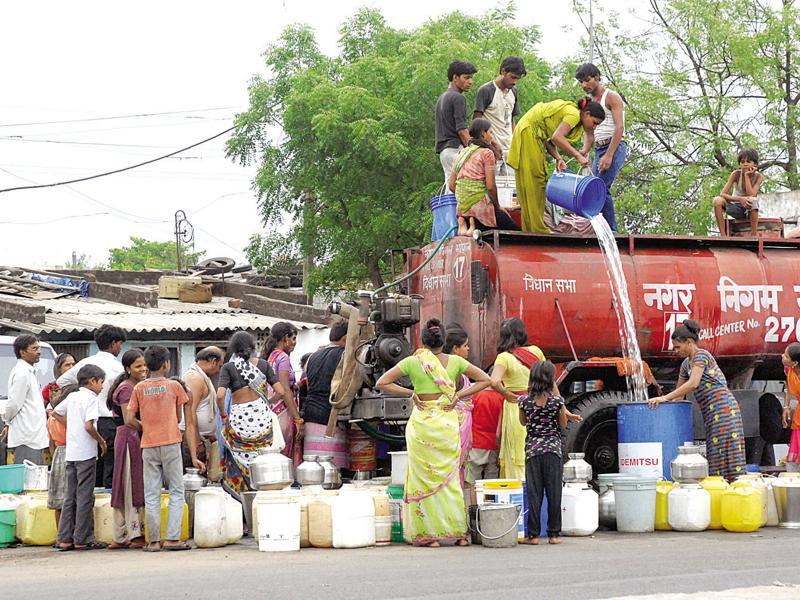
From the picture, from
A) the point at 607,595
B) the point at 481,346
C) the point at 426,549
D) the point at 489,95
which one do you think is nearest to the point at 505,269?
the point at 481,346

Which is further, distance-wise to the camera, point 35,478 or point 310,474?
point 35,478

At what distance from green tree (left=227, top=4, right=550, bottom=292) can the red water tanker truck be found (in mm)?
11587

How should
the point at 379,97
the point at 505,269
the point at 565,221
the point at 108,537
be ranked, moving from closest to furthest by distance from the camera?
1. the point at 108,537
2. the point at 505,269
3. the point at 565,221
4. the point at 379,97

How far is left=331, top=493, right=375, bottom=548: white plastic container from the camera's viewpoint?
988 cm

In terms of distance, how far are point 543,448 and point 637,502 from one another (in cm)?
123

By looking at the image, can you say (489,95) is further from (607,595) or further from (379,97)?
(379,97)

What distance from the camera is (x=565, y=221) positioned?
42.6 ft

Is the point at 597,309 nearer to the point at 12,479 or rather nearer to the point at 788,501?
the point at 788,501

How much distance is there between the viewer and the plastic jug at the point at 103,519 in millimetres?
10430

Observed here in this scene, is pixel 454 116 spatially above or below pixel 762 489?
above

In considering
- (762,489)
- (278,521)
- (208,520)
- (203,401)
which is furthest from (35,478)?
(762,489)

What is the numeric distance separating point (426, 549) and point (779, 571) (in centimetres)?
267

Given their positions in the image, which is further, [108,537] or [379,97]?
[379,97]

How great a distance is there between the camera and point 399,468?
10523 millimetres
